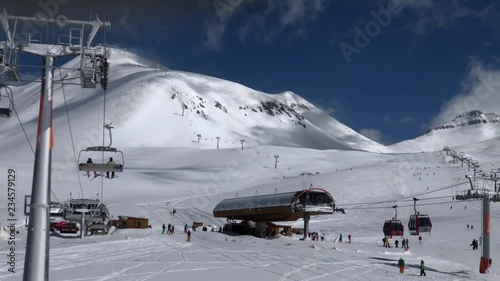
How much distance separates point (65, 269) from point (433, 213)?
55.1 meters

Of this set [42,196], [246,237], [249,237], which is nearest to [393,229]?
[249,237]

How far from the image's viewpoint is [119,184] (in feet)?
313

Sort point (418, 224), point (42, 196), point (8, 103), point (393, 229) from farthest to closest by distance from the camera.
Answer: point (393, 229), point (418, 224), point (8, 103), point (42, 196)

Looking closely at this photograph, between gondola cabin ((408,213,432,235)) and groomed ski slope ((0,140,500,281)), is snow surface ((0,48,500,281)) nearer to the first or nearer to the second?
groomed ski slope ((0,140,500,281))

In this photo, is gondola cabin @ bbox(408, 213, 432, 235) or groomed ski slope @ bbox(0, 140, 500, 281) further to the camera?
gondola cabin @ bbox(408, 213, 432, 235)

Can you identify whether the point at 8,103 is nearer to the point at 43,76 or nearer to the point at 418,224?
the point at 43,76

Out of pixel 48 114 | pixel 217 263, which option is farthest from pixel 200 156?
pixel 48 114

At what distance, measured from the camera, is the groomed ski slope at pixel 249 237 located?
25.4 metres

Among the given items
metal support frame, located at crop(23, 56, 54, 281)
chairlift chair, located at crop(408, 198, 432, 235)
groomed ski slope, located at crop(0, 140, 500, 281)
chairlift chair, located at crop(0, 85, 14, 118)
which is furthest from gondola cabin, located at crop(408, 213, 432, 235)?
metal support frame, located at crop(23, 56, 54, 281)

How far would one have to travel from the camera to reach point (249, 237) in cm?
5266

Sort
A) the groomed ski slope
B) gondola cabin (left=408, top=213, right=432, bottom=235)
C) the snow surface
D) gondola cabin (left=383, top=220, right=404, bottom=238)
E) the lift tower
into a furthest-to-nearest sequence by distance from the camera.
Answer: gondola cabin (left=383, top=220, right=404, bottom=238), gondola cabin (left=408, top=213, right=432, bottom=235), the snow surface, the groomed ski slope, the lift tower

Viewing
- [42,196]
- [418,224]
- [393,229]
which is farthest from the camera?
[393,229]

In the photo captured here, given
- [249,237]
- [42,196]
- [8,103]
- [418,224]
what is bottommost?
[249,237]

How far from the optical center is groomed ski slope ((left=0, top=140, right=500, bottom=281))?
25391 mm
